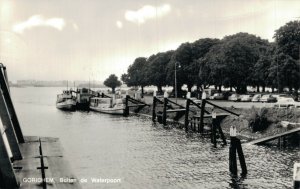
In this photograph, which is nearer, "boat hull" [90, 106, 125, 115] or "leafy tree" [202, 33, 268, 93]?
"boat hull" [90, 106, 125, 115]

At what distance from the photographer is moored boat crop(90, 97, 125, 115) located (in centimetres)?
7102

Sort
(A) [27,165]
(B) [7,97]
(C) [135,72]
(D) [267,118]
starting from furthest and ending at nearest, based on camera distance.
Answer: (C) [135,72] → (D) [267,118] → (B) [7,97] → (A) [27,165]

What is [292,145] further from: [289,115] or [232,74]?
[232,74]

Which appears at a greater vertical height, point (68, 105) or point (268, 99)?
point (268, 99)

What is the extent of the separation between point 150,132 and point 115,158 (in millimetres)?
15014

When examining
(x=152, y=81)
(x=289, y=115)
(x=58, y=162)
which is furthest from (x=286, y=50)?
(x=152, y=81)

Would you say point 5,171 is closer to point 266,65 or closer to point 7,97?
point 7,97

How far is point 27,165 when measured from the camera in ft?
41.7

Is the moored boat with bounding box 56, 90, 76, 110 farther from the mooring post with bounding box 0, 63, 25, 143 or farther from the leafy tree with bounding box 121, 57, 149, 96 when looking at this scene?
the mooring post with bounding box 0, 63, 25, 143

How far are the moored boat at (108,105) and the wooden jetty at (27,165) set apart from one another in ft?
181

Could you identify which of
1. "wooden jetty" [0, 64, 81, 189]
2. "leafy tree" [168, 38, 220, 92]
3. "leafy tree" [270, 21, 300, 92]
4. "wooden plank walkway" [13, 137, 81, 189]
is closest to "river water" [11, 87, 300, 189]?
"wooden plank walkway" [13, 137, 81, 189]

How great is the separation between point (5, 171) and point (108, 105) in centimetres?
6936

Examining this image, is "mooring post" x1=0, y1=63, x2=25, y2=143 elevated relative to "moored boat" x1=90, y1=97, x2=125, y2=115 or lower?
elevated

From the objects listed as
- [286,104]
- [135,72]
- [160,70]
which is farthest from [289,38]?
[135,72]
